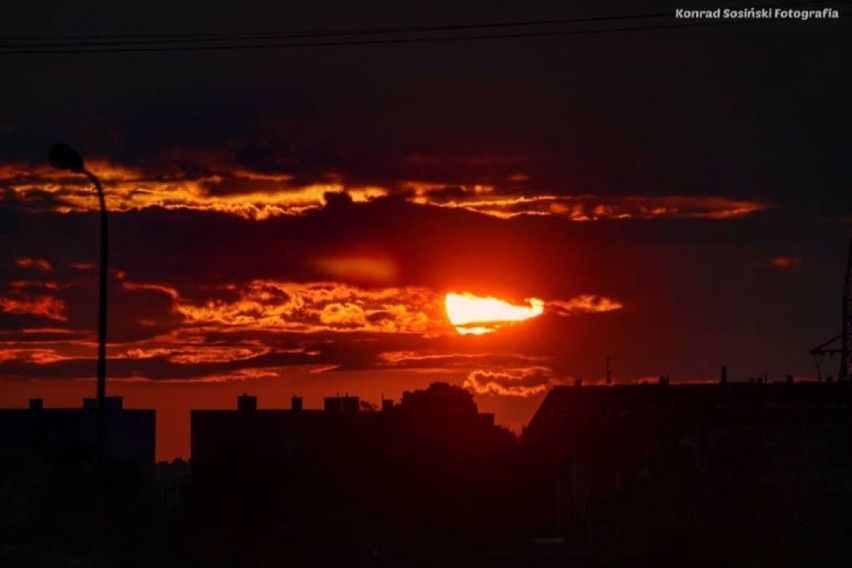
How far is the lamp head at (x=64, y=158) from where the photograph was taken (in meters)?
45.4

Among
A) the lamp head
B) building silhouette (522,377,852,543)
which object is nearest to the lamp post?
the lamp head

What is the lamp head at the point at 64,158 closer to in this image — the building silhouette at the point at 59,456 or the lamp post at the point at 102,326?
the lamp post at the point at 102,326

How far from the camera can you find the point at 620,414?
292ft

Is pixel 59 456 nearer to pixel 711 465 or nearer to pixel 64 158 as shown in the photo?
pixel 711 465

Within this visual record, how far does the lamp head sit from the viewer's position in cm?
4538

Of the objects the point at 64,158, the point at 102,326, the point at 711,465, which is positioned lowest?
the point at 711,465

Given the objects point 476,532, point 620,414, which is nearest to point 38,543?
point 476,532

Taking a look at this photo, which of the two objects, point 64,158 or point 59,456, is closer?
point 64,158

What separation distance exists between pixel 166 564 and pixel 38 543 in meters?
25.5

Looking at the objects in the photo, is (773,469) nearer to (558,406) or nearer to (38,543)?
(38,543)

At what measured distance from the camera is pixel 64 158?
149ft

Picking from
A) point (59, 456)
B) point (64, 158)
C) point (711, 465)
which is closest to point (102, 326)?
point (64, 158)

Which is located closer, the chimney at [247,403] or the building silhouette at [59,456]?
the building silhouette at [59,456]

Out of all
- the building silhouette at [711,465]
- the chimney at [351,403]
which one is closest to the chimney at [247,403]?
the chimney at [351,403]
